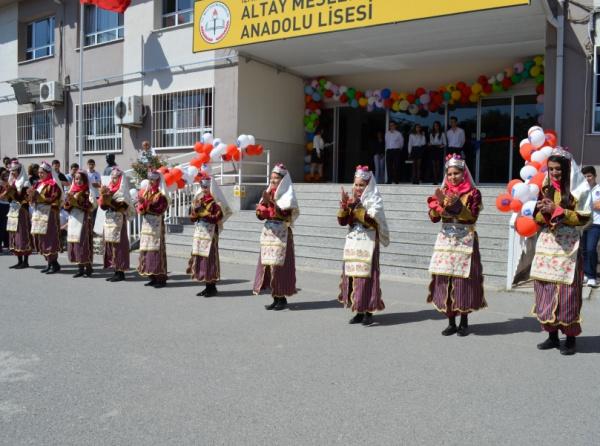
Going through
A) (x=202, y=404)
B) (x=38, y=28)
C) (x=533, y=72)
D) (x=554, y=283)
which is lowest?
(x=202, y=404)

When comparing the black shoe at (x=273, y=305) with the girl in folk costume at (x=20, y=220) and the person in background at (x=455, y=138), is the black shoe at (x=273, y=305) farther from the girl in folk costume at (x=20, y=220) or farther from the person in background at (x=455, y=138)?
the person in background at (x=455, y=138)

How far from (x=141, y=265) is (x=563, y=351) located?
6.04m

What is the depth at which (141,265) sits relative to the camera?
8.86 m

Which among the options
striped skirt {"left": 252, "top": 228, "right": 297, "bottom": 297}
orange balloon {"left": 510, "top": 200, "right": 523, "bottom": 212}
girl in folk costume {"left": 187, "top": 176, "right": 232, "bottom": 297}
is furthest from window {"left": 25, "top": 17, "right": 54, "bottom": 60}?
orange balloon {"left": 510, "top": 200, "right": 523, "bottom": 212}

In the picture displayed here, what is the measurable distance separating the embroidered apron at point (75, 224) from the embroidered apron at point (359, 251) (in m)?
5.24

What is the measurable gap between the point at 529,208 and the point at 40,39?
1930 cm

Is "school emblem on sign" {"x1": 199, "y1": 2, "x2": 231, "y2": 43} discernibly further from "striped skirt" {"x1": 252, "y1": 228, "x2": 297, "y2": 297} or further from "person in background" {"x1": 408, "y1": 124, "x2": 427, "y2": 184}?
"striped skirt" {"x1": 252, "y1": 228, "x2": 297, "y2": 297}

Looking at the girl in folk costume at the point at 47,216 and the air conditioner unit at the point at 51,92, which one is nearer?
the girl in folk costume at the point at 47,216

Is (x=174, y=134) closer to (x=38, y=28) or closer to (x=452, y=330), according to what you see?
(x=38, y=28)

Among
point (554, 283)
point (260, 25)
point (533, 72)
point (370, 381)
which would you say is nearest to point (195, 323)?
point (370, 381)

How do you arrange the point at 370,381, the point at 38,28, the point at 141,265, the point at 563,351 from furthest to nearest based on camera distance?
the point at 38,28 < the point at 141,265 < the point at 563,351 < the point at 370,381

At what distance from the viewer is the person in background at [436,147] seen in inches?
583

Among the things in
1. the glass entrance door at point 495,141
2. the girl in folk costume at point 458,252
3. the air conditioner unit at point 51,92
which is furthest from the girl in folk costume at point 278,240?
the air conditioner unit at point 51,92

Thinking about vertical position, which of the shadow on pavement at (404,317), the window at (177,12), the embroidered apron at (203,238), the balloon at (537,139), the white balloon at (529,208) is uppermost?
the window at (177,12)
